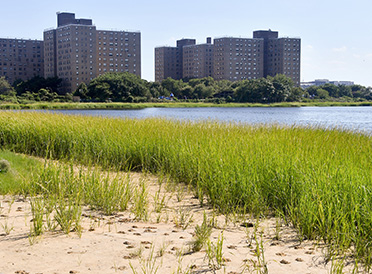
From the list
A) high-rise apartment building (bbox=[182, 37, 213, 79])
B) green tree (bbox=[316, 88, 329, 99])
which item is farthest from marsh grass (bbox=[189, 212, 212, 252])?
high-rise apartment building (bbox=[182, 37, 213, 79])

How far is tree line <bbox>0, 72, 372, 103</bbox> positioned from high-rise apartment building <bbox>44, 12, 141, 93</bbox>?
468 inches

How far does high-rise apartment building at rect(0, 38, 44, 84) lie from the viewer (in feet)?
533

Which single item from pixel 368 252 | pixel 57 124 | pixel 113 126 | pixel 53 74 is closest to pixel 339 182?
pixel 368 252

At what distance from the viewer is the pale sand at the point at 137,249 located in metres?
4.95

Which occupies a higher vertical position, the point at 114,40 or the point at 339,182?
the point at 114,40

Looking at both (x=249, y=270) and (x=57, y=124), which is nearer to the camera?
(x=249, y=270)

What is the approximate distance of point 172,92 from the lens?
11881cm

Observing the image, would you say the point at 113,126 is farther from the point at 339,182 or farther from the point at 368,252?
the point at 368,252

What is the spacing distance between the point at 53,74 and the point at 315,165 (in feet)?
509

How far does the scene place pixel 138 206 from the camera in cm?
719

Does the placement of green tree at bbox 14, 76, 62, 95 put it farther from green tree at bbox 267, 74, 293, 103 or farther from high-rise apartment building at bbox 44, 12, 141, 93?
green tree at bbox 267, 74, 293, 103

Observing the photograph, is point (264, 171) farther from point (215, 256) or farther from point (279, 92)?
point (279, 92)

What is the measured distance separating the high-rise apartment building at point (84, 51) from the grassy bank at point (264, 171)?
13277 cm

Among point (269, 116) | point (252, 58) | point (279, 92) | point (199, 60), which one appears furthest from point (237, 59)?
point (269, 116)
